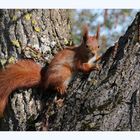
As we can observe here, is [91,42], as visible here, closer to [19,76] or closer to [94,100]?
[19,76]

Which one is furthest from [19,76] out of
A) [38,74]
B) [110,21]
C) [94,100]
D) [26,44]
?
[110,21]

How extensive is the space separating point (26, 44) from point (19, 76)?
226 millimetres

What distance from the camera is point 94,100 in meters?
2.91

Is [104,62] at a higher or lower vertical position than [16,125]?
higher

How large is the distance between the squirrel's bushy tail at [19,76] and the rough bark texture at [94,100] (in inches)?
2.5

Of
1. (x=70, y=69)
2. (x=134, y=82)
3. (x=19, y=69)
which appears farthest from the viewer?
(x=70, y=69)

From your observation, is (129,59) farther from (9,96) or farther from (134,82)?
(9,96)

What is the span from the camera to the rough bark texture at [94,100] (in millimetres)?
2848

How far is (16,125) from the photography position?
318 cm

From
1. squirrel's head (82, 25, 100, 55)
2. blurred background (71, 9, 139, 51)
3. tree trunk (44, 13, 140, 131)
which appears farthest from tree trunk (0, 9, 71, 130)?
blurred background (71, 9, 139, 51)

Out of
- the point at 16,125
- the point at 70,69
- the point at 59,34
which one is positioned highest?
the point at 59,34

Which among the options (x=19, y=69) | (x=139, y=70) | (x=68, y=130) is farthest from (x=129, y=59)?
(x=19, y=69)

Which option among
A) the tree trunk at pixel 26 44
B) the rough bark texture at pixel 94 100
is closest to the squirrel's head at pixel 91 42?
the tree trunk at pixel 26 44
